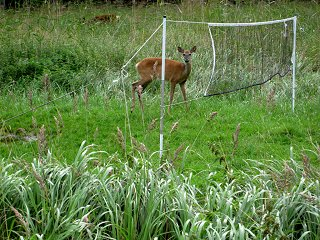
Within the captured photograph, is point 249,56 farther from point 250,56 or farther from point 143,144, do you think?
point 143,144

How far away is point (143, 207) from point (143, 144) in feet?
1.54

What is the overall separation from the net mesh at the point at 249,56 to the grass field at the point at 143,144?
0.25 m

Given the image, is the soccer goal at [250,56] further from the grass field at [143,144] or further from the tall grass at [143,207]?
the tall grass at [143,207]

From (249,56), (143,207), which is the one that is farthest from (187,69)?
(143,207)

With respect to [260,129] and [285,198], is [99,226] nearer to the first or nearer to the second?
[285,198]

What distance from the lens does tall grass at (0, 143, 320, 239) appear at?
15.8ft

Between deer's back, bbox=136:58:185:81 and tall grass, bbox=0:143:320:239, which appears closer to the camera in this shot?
tall grass, bbox=0:143:320:239

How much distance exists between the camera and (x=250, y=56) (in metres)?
11.5

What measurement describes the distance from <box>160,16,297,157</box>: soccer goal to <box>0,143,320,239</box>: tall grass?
4781 millimetres

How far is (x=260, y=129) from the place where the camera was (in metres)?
8.84

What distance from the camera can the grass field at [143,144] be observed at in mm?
4977

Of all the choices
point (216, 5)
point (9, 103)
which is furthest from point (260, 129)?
point (216, 5)

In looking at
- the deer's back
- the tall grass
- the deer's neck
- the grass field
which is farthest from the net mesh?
the tall grass

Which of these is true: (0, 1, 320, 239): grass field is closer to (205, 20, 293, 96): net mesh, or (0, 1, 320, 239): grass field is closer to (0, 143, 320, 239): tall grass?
(0, 143, 320, 239): tall grass
